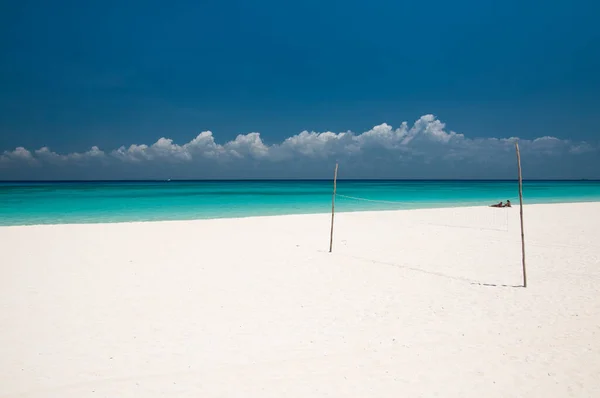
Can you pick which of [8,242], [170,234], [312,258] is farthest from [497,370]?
[8,242]

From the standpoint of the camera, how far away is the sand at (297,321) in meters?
4.30

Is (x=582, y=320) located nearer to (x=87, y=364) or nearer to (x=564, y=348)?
(x=564, y=348)

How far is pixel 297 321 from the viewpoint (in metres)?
6.05

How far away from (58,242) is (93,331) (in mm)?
8982

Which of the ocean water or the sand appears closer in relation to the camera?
the sand

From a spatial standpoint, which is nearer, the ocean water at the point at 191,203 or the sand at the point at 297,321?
the sand at the point at 297,321

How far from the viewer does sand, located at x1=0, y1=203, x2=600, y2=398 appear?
4297 millimetres

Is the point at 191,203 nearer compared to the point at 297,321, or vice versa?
the point at 297,321

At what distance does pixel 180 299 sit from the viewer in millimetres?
7070

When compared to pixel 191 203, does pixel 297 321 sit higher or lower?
lower

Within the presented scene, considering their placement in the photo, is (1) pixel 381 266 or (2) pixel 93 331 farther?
(1) pixel 381 266

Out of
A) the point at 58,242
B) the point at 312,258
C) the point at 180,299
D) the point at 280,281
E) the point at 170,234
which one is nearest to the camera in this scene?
the point at 180,299

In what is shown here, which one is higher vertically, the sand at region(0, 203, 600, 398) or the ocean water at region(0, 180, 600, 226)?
the ocean water at region(0, 180, 600, 226)

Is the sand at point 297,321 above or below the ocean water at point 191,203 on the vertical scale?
below
